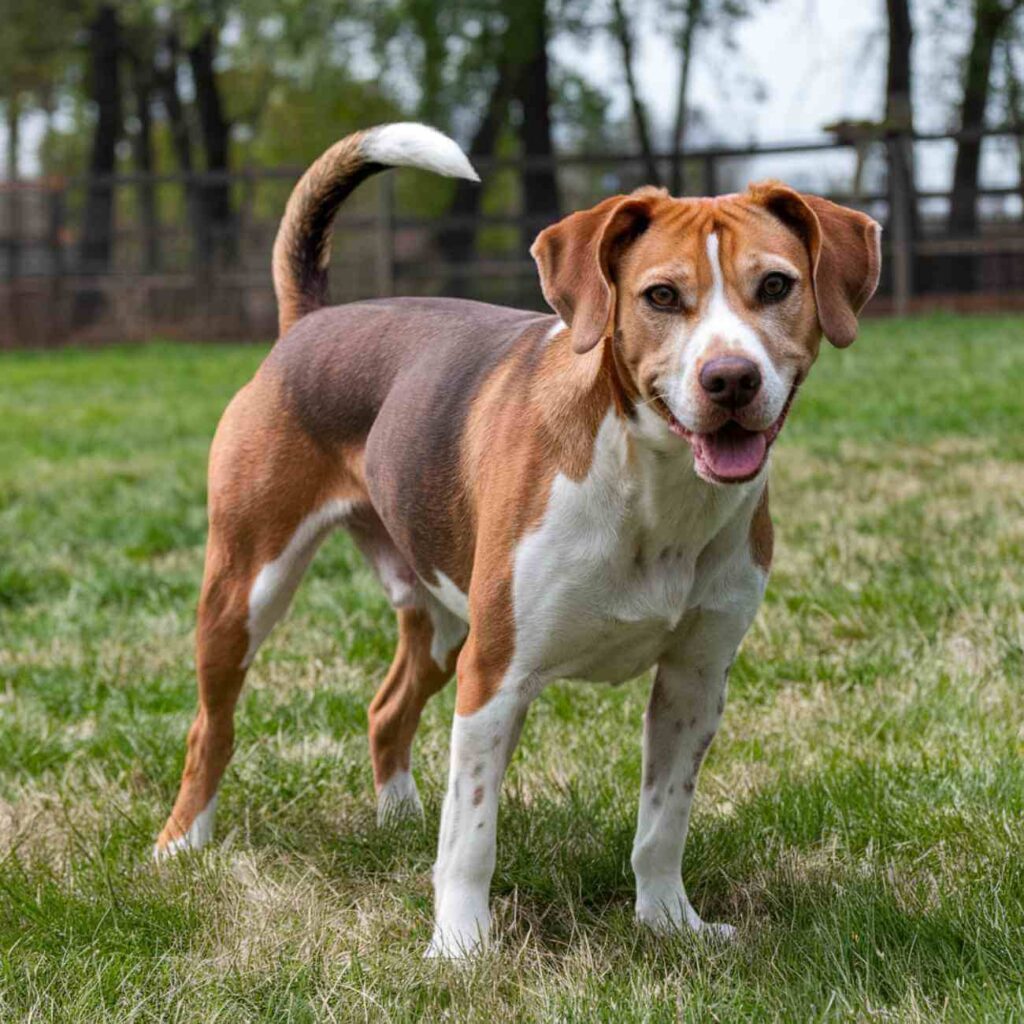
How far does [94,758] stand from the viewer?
4355 mm

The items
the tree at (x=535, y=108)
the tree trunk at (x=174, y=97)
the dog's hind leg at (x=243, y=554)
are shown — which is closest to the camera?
the dog's hind leg at (x=243, y=554)

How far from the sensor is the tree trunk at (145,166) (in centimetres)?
2298

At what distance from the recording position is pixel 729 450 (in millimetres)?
2797

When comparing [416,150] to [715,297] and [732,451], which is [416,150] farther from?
[732,451]

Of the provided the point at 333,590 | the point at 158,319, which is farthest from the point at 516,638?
the point at 158,319

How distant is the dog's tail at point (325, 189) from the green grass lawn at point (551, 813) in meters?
1.26

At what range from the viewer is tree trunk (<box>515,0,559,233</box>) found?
69.9 feet

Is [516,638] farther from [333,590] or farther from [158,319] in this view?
[158,319]

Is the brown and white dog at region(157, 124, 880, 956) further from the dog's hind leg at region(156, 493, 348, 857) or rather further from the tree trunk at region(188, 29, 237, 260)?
the tree trunk at region(188, 29, 237, 260)

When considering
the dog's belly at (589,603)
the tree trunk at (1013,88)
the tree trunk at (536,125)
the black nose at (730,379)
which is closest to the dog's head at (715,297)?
the black nose at (730,379)

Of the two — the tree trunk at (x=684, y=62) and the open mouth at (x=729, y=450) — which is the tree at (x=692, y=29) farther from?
the open mouth at (x=729, y=450)

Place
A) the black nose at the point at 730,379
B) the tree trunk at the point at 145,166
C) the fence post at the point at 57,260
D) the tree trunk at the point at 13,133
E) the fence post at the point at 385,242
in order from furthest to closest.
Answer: the tree trunk at the point at 13,133 < the tree trunk at the point at 145,166 < the fence post at the point at 57,260 < the fence post at the point at 385,242 < the black nose at the point at 730,379

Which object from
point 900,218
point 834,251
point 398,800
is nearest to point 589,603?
point 834,251

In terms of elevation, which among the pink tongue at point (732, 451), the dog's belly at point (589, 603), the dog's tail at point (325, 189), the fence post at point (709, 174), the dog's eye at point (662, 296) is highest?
the fence post at point (709, 174)
